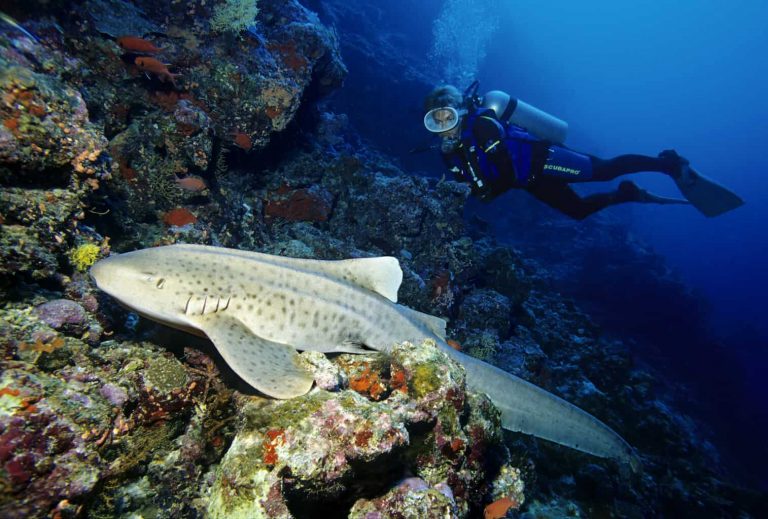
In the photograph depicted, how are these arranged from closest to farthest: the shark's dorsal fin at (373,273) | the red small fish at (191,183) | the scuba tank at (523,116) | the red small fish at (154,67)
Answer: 1. the shark's dorsal fin at (373,273)
2. the red small fish at (191,183)
3. the red small fish at (154,67)
4. the scuba tank at (523,116)

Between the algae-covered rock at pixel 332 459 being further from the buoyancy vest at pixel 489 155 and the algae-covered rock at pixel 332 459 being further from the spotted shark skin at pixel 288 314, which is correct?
the buoyancy vest at pixel 489 155

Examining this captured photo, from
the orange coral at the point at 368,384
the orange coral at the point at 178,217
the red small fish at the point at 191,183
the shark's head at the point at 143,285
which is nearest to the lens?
the shark's head at the point at 143,285

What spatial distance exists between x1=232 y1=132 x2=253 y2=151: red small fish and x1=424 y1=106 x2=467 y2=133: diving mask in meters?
3.74

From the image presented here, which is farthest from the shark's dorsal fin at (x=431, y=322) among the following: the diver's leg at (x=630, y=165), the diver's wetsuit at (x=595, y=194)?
the diver's leg at (x=630, y=165)

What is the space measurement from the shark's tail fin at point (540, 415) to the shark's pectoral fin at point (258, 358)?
2.12 meters

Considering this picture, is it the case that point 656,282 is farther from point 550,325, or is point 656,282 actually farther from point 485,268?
point 485,268

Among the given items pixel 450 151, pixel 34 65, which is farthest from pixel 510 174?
pixel 34 65

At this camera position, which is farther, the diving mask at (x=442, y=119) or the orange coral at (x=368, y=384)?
the diving mask at (x=442, y=119)

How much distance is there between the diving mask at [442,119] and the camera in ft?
24.4

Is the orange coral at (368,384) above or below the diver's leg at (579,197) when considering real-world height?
below

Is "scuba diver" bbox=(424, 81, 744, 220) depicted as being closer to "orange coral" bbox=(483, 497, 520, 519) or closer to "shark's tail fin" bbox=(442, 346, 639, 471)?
"shark's tail fin" bbox=(442, 346, 639, 471)

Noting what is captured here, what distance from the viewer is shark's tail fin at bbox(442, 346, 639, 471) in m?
4.08

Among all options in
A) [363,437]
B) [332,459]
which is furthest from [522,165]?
[332,459]

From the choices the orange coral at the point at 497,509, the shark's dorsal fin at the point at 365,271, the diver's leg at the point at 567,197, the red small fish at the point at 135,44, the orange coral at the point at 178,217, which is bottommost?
the orange coral at the point at 178,217
